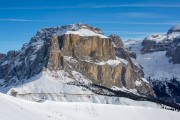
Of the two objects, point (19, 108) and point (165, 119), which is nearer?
point (19, 108)

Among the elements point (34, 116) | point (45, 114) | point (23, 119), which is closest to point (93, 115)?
point (45, 114)

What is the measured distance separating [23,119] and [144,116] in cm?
8323

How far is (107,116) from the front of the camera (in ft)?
394

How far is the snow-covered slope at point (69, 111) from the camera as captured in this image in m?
74.2

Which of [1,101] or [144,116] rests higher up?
[1,101]

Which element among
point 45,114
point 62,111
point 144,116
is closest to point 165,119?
point 144,116

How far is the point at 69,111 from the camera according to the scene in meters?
105

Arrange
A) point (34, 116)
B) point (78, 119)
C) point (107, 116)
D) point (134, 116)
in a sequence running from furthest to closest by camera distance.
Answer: point (134, 116)
point (107, 116)
point (78, 119)
point (34, 116)

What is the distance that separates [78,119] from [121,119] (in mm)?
33410

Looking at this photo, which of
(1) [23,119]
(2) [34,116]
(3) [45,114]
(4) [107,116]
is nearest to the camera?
(1) [23,119]

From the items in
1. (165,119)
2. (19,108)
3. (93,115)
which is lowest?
(165,119)

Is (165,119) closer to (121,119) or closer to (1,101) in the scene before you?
(121,119)

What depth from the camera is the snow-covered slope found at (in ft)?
243

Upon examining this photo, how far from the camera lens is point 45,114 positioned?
83500mm
